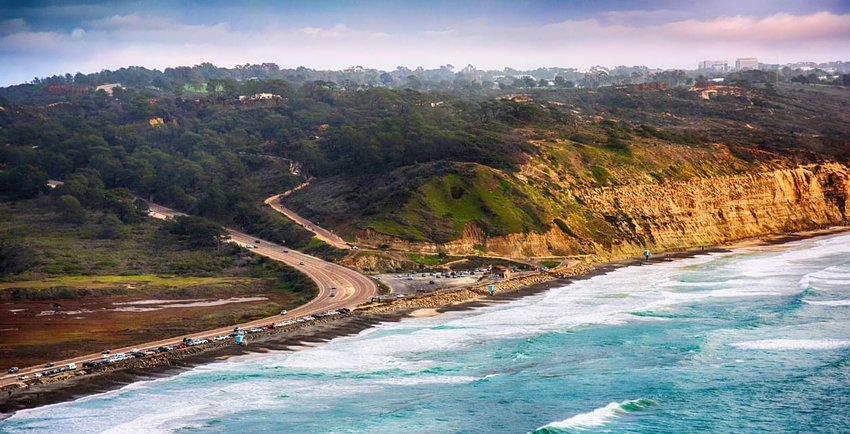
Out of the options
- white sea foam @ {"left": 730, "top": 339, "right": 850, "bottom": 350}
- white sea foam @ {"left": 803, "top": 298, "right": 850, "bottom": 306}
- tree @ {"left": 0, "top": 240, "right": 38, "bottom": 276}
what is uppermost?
tree @ {"left": 0, "top": 240, "right": 38, "bottom": 276}

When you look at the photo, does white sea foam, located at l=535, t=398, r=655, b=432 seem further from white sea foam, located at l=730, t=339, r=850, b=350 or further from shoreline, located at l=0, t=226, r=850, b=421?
shoreline, located at l=0, t=226, r=850, b=421

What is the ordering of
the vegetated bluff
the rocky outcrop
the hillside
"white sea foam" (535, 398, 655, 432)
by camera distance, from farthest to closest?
1. the rocky outcrop
2. the vegetated bluff
3. the hillside
4. "white sea foam" (535, 398, 655, 432)

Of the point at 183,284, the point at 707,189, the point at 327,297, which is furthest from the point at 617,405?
the point at 707,189

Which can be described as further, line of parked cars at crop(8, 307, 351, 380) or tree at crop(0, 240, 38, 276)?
tree at crop(0, 240, 38, 276)

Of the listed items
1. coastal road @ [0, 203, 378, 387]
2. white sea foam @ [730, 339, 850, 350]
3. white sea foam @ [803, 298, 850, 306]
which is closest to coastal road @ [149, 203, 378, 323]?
coastal road @ [0, 203, 378, 387]

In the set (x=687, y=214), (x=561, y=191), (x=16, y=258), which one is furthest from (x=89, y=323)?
(x=687, y=214)

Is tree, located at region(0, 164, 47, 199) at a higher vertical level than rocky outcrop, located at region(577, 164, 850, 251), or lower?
higher

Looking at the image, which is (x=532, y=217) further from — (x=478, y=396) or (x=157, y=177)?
(x=157, y=177)
